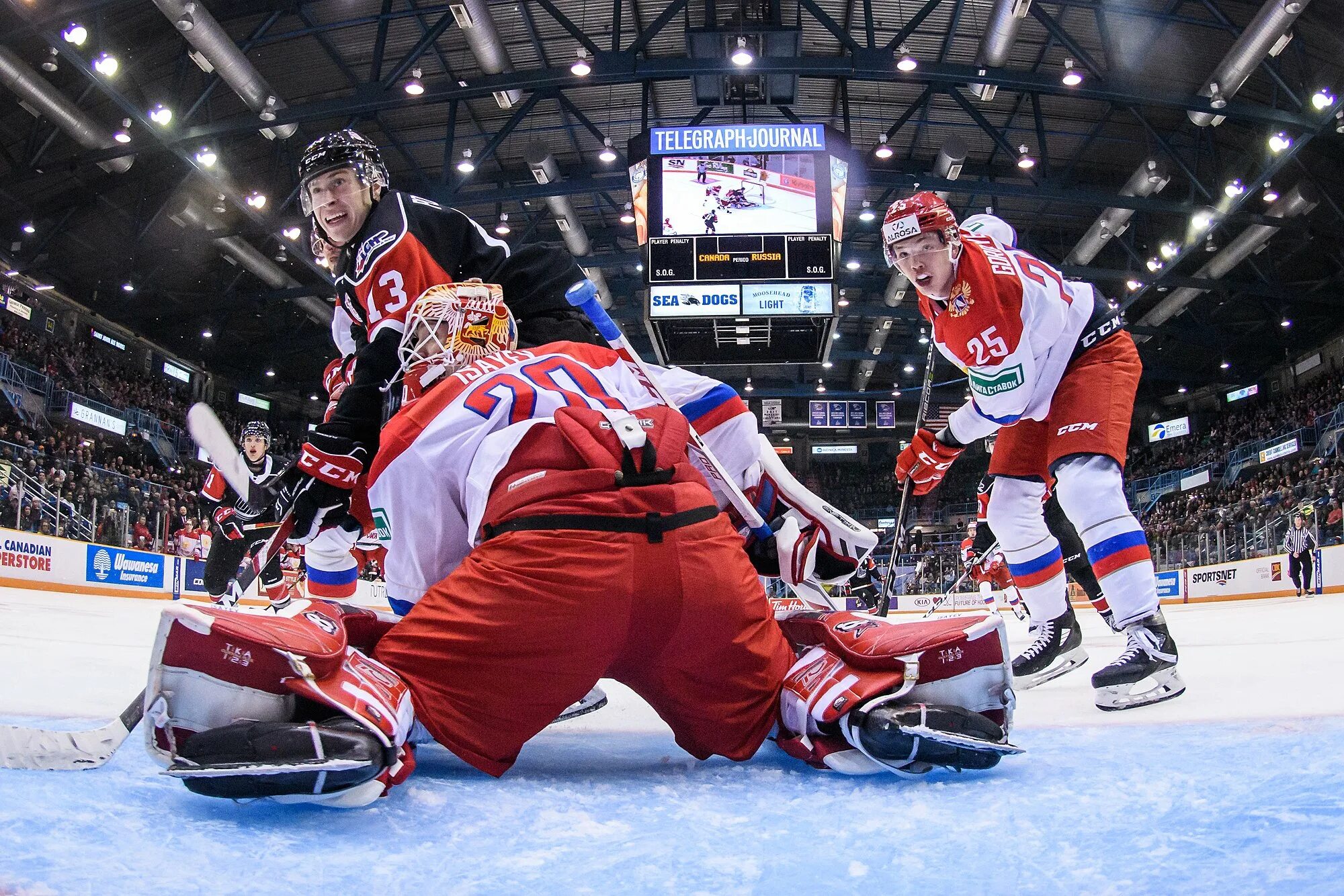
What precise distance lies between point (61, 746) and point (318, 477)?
1.01 m

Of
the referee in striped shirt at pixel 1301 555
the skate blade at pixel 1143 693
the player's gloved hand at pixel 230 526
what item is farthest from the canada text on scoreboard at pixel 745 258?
the referee in striped shirt at pixel 1301 555

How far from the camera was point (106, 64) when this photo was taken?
10180 millimetres

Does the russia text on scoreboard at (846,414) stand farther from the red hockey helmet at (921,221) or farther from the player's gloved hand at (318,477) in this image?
the player's gloved hand at (318,477)

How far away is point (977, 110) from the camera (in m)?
13.3

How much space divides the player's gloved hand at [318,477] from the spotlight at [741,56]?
359 inches

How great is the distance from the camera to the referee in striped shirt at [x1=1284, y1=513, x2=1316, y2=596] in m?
11.9

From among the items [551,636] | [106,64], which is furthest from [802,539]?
[106,64]

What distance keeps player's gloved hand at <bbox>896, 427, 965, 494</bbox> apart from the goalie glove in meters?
1.15

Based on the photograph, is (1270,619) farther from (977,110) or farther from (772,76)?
(977,110)

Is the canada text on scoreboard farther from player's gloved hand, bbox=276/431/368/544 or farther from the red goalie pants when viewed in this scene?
the red goalie pants

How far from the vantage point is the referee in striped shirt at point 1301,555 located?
11852mm

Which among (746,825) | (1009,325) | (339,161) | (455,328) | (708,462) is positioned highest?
(339,161)

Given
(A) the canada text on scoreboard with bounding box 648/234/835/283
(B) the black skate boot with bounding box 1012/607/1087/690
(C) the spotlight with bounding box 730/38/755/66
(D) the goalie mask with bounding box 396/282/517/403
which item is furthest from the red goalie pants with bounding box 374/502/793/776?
(C) the spotlight with bounding box 730/38/755/66

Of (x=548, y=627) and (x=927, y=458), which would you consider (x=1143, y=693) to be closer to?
(x=927, y=458)
